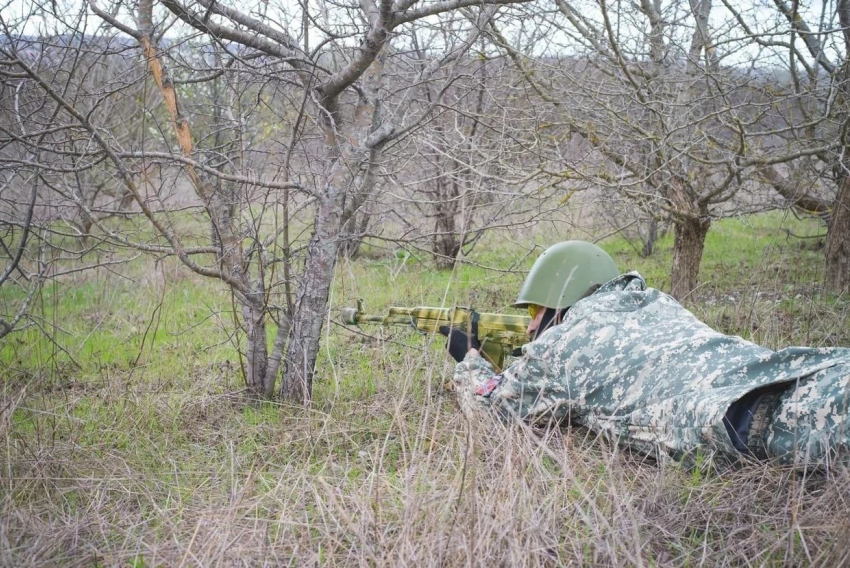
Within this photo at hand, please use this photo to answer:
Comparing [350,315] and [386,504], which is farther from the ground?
[350,315]

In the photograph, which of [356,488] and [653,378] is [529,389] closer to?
[653,378]

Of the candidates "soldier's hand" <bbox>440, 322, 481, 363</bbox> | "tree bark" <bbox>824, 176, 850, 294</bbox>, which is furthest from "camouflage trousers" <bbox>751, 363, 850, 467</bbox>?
"tree bark" <bbox>824, 176, 850, 294</bbox>

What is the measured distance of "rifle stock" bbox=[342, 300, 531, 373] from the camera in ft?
12.3

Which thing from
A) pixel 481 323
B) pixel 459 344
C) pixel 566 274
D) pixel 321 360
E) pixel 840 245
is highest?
pixel 840 245

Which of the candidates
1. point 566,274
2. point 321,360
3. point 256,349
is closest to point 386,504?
point 566,274

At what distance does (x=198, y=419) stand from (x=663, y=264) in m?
6.46

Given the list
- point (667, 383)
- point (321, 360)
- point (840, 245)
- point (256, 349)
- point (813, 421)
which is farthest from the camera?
point (840, 245)

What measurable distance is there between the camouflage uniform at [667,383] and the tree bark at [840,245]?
4.05m

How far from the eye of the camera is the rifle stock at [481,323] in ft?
Result: 12.3

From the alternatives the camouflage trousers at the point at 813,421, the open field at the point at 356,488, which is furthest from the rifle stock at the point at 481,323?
the camouflage trousers at the point at 813,421

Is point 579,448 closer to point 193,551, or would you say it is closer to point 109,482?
point 193,551

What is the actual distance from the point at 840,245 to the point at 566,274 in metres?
4.24

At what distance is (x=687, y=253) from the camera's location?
6.56 meters

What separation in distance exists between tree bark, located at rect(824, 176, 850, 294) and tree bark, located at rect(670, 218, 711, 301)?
3.68 ft
